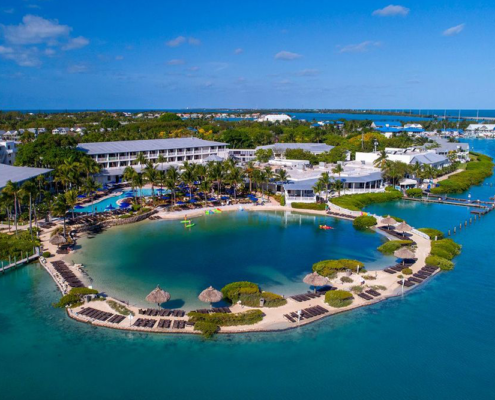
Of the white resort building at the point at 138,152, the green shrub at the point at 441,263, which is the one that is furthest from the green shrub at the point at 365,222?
the white resort building at the point at 138,152

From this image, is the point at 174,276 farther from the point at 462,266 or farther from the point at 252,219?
the point at 462,266

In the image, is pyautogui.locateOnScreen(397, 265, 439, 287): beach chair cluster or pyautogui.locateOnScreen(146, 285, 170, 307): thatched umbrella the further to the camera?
pyautogui.locateOnScreen(397, 265, 439, 287): beach chair cluster

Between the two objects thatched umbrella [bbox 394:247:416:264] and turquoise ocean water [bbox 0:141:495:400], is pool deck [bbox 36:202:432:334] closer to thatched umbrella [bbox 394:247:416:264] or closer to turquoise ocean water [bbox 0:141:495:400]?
turquoise ocean water [bbox 0:141:495:400]

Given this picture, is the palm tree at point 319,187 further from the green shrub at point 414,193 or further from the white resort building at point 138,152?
the white resort building at point 138,152

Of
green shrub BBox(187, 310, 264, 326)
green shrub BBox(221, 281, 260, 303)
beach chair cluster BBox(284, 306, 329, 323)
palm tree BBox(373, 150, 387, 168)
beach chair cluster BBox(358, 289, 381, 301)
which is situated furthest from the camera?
palm tree BBox(373, 150, 387, 168)

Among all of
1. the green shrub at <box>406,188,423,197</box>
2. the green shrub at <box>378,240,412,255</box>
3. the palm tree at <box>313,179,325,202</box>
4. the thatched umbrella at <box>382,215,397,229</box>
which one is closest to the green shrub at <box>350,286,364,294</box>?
the green shrub at <box>378,240,412,255</box>

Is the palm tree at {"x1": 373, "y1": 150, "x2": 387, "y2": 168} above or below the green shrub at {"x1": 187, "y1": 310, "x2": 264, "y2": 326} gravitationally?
above
